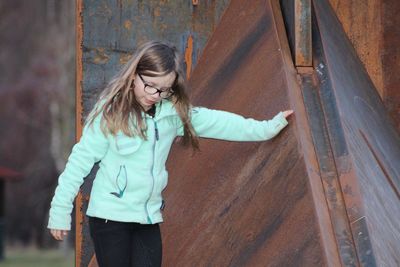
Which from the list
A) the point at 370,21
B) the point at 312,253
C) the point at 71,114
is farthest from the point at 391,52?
the point at 71,114

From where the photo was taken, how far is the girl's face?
13.6 ft

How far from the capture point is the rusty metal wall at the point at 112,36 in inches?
226

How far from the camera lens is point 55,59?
110 ft

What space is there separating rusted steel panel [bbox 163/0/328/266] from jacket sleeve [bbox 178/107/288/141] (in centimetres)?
6

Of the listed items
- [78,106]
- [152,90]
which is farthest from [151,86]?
[78,106]

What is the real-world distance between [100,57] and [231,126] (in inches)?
63.1

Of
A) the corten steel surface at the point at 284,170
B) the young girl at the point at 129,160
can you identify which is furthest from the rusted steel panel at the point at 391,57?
the young girl at the point at 129,160

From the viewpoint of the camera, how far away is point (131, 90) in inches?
166

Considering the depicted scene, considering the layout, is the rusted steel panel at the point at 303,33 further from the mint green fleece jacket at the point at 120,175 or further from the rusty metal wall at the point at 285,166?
the mint green fleece jacket at the point at 120,175

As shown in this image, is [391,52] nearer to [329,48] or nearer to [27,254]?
[329,48]

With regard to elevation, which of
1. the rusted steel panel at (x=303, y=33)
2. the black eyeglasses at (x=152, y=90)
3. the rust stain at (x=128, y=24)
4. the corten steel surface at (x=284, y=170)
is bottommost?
the corten steel surface at (x=284, y=170)

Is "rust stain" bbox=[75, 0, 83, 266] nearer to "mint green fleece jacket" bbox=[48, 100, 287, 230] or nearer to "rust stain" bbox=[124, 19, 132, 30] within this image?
"rust stain" bbox=[124, 19, 132, 30]

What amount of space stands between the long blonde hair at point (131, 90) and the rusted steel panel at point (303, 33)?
2.25 feet

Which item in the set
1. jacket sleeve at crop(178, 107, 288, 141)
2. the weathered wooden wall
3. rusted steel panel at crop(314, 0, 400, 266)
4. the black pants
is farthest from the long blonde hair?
the weathered wooden wall
